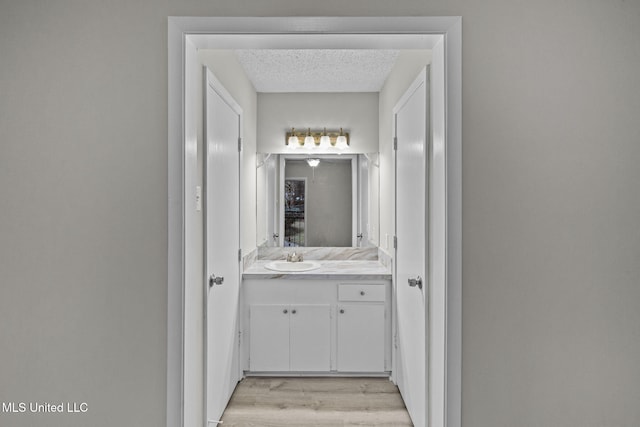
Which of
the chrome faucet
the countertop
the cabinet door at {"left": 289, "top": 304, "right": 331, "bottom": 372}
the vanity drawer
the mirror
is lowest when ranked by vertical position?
the cabinet door at {"left": 289, "top": 304, "right": 331, "bottom": 372}

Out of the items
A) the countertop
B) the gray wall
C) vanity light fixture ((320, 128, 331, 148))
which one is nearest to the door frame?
the gray wall

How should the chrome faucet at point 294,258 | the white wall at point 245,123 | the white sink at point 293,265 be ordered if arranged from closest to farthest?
the white wall at point 245,123 → the white sink at point 293,265 → the chrome faucet at point 294,258

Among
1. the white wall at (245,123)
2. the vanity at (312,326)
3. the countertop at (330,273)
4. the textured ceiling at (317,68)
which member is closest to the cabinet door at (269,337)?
the vanity at (312,326)

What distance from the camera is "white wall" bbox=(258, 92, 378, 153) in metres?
3.65

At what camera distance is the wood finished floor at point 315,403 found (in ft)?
8.18

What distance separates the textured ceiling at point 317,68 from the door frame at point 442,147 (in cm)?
117

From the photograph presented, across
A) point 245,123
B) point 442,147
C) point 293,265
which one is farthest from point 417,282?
point 245,123

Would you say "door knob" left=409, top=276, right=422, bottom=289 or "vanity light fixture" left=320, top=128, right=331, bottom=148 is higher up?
"vanity light fixture" left=320, top=128, right=331, bottom=148

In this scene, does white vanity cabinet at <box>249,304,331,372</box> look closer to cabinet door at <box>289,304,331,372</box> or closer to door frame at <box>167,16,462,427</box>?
cabinet door at <box>289,304,331,372</box>

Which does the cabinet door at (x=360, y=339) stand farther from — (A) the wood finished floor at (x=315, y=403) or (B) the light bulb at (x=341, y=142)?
(B) the light bulb at (x=341, y=142)

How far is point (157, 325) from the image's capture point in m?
1.54

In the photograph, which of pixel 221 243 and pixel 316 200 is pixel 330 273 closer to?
pixel 316 200

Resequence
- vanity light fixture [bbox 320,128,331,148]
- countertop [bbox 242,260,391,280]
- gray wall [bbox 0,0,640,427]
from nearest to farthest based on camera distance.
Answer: gray wall [bbox 0,0,640,427], countertop [bbox 242,260,391,280], vanity light fixture [bbox 320,128,331,148]

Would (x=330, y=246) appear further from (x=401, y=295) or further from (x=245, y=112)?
(x=245, y=112)
